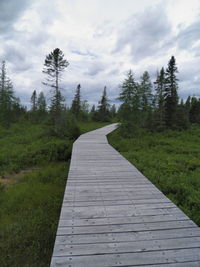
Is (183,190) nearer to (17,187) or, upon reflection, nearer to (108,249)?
(108,249)

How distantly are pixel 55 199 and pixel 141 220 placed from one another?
11.0ft

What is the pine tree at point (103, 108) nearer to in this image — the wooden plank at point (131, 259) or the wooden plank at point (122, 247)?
the wooden plank at point (122, 247)

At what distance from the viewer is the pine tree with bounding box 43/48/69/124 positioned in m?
18.2

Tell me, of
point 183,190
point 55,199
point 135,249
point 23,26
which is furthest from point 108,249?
point 23,26

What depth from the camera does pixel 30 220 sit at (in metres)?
3.97

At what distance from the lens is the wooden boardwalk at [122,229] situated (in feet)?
6.05

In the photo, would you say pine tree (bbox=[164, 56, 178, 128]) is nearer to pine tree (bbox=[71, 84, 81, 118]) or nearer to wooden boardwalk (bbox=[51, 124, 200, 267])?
wooden boardwalk (bbox=[51, 124, 200, 267])

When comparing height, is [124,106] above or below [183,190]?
above

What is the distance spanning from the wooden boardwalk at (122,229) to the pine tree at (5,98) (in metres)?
26.0

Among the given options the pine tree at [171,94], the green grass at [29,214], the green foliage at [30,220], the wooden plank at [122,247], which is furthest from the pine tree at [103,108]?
the wooden plank at [122,247]

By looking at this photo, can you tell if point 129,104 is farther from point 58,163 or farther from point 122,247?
point 122,247

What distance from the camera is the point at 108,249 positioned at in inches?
77.7

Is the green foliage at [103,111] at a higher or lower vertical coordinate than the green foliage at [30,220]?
higher

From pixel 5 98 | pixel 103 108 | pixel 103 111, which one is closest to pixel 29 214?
pixel 5 98
